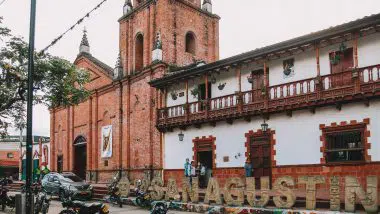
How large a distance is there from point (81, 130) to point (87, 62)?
6124 mm

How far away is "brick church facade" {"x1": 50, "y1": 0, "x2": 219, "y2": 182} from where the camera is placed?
2927cm

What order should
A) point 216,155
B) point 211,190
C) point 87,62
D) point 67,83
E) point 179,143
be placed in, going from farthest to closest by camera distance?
1. point 87,62
2. point 179,143
3. point 216,155
4. point 67,83
5. point 211,190

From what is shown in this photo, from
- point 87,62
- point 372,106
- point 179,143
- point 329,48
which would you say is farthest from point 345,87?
point 87,62

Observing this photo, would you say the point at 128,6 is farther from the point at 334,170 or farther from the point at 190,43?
the point at 334,170

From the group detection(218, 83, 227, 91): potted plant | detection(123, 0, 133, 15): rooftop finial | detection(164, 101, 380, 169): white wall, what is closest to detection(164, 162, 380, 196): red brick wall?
→ detection(164, 101, 380, 169): white wall

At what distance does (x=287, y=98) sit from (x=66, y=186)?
14.3m

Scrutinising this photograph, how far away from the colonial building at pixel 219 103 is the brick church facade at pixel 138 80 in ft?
0.26

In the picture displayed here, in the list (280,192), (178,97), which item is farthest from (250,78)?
(280,192)

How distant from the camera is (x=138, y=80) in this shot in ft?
101

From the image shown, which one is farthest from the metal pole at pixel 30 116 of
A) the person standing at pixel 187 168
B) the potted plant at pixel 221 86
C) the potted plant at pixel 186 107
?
the potted plant at pixel 186 107

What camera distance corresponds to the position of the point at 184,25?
31078mm

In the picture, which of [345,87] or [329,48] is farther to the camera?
[329,48]

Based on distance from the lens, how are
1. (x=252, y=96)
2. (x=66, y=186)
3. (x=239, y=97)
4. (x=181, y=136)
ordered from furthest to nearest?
(x=181, y=136) → (x=66, y=186) → (x=239, y=97) → (x=252, y=96)

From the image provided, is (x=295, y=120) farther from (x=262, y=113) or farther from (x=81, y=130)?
(x=81, y=130)
